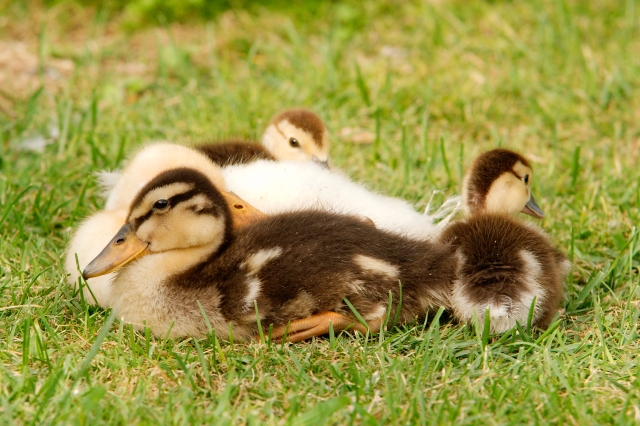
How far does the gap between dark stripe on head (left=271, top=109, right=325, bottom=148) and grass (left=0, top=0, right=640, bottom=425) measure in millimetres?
376

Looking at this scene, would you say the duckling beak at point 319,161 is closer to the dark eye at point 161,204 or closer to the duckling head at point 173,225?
the duckling head at point 173,225

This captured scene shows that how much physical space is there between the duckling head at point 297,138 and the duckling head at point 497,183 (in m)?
0.82

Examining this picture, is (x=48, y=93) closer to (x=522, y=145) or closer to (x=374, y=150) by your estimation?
(x=374, y=150)

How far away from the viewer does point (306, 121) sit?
13.8 ft

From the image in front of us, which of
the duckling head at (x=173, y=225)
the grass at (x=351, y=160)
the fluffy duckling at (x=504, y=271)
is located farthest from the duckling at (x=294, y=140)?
the fluffy duckling at (x=504, y=271)

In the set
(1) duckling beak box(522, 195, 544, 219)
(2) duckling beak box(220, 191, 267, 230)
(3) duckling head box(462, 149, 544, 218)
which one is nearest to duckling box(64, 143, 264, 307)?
(2) duckling beak box(220, 191, 267, 230)

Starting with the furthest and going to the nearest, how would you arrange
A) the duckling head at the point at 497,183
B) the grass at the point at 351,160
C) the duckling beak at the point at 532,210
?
the duckling beak at the point at 532,210 < the duckling head at the point at 497,183 < the grass at the point at 351,160

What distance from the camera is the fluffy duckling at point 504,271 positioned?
9.70 feet

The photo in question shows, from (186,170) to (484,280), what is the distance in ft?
3.73

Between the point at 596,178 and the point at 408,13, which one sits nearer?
the point at 596,178

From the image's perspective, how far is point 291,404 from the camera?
8.17ft

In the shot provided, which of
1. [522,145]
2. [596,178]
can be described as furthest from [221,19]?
[596,178]

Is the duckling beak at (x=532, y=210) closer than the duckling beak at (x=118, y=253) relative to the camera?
No

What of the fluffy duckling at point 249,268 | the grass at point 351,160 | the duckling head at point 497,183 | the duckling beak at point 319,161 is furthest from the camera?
the duckling beak at point 319,161
